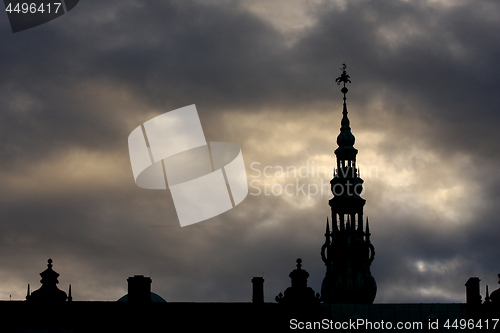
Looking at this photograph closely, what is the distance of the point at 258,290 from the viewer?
8856cm

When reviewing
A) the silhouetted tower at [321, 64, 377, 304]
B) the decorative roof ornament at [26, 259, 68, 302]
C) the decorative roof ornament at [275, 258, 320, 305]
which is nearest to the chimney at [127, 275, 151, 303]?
the decorative roof ornament at [26, 259, 68, 302]

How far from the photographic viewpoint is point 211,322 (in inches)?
3356

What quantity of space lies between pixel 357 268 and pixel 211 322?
2542 inches

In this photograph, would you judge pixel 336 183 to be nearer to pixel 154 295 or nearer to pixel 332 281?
pixel 332 281

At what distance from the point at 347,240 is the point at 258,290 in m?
60.6

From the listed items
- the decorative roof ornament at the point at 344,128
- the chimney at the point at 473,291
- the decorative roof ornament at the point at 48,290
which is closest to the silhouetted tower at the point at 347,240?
the decorative roof ornament at the point at 344,128

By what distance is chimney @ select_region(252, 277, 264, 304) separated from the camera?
87.9 m

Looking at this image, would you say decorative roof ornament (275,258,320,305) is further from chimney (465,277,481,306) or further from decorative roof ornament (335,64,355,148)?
decorative roof ornament (335,64,355,148)

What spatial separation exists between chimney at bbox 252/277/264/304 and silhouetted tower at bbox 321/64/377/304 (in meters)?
55.8

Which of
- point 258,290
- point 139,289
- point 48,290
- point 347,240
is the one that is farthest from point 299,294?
point 347,240

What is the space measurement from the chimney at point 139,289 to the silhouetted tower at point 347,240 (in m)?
61.5

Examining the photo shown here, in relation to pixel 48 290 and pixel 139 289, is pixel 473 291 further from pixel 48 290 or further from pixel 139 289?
pixel 48 290

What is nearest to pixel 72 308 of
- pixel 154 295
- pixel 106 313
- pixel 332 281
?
pixel 106 313

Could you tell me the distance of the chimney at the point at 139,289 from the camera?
85.6 meters
